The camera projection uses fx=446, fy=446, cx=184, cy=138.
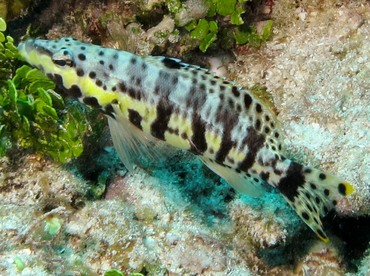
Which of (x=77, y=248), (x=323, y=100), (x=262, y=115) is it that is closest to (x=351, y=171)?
(x=323, y=100)

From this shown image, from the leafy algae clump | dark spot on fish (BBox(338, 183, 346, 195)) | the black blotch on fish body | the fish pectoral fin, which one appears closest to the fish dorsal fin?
→ the fish pectoral fin

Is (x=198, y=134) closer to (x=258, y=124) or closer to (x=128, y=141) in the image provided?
(x=258, y=124)

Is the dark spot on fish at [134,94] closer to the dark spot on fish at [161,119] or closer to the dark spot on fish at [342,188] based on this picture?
the dark spot on fish at [161,119]

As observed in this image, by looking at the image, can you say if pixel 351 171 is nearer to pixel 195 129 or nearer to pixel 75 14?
pixel 195 129

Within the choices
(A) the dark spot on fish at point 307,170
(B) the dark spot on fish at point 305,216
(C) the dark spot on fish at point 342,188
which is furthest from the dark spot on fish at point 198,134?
(C) the dark spot on fish at point 342,188

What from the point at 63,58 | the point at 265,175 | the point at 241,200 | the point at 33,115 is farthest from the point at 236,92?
the point at 241,200
